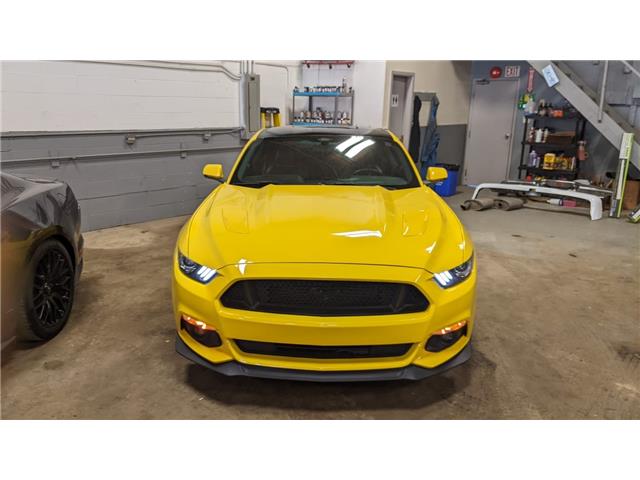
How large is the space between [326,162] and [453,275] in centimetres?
148

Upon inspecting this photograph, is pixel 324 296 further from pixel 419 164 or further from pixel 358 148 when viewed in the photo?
pixel 419 164

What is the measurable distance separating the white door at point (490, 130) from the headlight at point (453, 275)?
871 cm

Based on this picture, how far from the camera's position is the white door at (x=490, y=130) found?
10.3 metres

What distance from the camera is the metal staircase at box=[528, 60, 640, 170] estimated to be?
8.09m

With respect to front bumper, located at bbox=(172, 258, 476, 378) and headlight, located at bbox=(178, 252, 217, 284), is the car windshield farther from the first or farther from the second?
front bumper, located at bbox=(172, 258, 476, 378)

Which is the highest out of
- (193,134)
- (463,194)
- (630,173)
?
(193,134)

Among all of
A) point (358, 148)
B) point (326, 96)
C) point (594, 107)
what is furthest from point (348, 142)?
point (594, 107)

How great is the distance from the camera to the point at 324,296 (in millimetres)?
2359

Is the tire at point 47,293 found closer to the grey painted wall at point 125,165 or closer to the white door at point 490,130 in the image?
the grey painted wall at point 125,165

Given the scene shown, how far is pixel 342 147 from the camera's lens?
3.71 metres

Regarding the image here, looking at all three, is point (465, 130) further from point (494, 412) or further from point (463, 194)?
point (494, 412)

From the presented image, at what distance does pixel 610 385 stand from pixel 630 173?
755cm

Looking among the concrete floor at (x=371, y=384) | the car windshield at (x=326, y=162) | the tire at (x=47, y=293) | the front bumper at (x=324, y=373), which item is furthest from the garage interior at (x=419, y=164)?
the car windshield at (x=326, y=162)

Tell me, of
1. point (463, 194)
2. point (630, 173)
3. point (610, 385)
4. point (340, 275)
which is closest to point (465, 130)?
point (463, 194)
